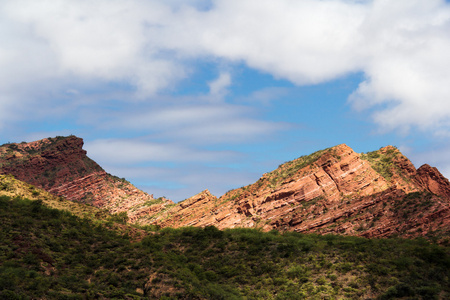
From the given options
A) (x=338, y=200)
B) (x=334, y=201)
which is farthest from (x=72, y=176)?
(x=338, y=200)

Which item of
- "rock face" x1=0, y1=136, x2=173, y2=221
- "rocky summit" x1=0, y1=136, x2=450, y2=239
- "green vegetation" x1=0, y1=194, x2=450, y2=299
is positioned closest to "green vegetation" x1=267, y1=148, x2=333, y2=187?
"rocky summit" x1=0, y1=136, x2=450, y2=239

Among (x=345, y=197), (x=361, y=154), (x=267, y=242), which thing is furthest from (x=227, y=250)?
(x=361, y=154)

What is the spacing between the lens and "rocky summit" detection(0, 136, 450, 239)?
80.6m

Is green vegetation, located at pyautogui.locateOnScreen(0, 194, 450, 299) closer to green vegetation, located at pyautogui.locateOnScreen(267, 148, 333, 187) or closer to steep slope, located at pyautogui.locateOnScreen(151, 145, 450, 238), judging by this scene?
steep slope, located at pyautogui.locateOnScreen(151, 145, 450, 238)

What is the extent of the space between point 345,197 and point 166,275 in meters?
45.2

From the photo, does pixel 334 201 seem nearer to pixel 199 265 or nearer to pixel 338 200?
pixel 338 200

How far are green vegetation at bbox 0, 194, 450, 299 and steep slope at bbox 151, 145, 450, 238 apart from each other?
7.82 m

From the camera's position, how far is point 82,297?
4972cm

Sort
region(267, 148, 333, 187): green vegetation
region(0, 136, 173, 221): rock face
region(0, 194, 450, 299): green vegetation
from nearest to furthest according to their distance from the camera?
region(0, 194, 450, 299): green vegetation → region(267, 148, 333, 187): green vegetation → region(0, 136, 173, 221): rock face

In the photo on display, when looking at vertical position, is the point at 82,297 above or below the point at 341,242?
below

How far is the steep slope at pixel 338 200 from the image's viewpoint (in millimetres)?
80562

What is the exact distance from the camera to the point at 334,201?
91375 mm

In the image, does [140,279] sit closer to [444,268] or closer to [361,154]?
[444,268]

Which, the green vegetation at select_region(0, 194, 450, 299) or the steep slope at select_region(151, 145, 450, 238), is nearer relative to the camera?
the green vegetation at select_region(0, 194, 450, 299)
